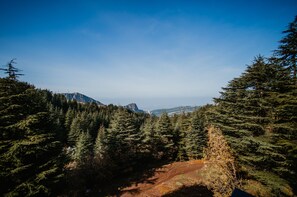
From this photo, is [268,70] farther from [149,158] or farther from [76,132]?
[76,132]

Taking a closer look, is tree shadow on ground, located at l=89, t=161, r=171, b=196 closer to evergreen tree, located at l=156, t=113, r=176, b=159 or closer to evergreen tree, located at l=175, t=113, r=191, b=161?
evergreen tree, located at l=156, t=113, r=176, b=159

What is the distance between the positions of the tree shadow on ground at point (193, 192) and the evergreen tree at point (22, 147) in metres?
12.7

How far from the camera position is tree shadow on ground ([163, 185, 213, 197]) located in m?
17.0

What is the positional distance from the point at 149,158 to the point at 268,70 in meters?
27.5

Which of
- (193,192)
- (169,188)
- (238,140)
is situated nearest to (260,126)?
(238,140)

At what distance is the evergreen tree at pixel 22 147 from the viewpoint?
11.5m

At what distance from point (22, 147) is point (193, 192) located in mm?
17134

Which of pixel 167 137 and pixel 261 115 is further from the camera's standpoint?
pixel 167 137

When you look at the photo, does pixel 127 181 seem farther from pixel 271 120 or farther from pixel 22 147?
pixel 271 120

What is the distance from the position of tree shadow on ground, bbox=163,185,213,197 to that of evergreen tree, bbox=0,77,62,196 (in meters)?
12.7

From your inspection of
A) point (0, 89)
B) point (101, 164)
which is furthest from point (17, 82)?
point (101, 164)

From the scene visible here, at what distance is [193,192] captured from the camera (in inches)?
698

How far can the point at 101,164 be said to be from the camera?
23.9 m

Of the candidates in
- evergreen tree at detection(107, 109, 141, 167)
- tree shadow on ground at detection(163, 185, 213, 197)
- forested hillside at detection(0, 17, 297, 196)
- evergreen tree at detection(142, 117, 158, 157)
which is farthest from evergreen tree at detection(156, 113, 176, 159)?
forested hillside at detection(0, 17, 297, 196)
